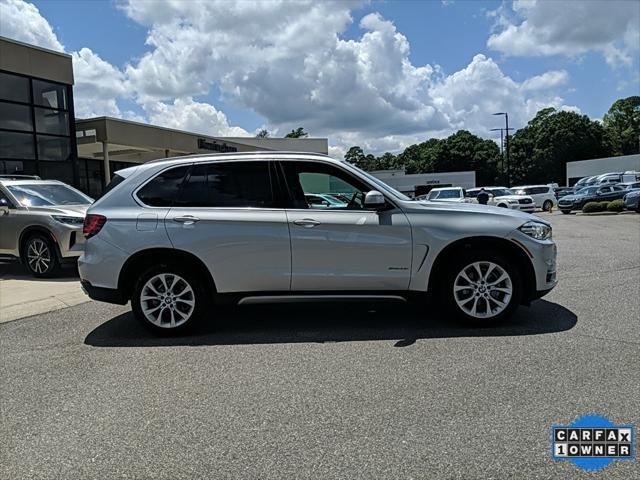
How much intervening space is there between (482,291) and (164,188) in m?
3.40

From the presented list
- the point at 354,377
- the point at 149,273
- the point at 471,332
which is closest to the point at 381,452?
the point at 354,377

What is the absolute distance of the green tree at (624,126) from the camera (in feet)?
305

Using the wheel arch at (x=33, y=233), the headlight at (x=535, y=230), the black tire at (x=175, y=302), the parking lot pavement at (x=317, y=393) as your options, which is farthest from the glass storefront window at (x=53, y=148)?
the headlight at (x=535, y=230)

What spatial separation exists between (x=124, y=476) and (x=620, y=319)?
198 inches

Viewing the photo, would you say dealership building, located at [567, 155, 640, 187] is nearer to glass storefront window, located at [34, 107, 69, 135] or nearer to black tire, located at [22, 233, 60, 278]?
glass storefront window, located at [34, 107, 69, 135]

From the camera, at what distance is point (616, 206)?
26.3 meters

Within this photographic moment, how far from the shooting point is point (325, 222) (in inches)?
208

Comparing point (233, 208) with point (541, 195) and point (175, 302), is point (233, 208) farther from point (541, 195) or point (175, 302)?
point (541, 195)

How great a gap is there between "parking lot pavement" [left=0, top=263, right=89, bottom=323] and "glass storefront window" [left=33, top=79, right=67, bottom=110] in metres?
10.1

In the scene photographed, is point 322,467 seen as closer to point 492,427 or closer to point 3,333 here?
point 492,427

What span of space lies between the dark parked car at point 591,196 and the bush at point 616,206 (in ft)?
6.10

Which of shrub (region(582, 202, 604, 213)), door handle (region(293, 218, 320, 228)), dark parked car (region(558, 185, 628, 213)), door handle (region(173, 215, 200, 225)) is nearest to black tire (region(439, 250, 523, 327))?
door handle (region(293, 218, 320, 228))

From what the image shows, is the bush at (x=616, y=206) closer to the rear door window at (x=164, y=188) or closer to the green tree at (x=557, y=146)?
the rear door window at (x=164, y=188)

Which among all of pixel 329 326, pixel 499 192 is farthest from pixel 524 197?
pixel 329 326
